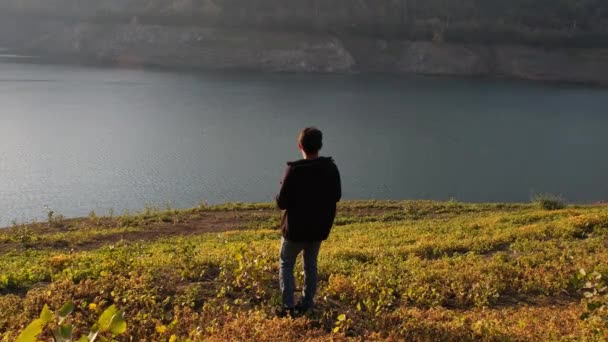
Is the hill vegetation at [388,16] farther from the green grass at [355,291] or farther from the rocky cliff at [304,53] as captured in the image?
the green grass at [355,291]

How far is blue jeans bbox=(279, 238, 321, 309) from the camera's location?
15.9ft

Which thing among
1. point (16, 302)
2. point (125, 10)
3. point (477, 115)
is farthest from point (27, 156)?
point (125, 10)

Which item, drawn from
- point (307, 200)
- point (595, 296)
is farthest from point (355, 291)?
point (595, 296)

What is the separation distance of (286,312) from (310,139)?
1.67 m

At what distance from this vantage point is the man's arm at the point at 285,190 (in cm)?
455

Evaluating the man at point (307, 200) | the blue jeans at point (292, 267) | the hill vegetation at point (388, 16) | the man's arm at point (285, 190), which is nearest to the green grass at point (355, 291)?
the blue jeans at point (292, 267)

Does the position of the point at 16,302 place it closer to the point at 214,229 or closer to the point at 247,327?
the point at 247,327

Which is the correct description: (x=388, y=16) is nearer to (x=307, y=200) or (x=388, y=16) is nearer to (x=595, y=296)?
(x=307, y=200)

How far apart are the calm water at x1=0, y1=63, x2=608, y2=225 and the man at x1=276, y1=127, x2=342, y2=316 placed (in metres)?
16.3

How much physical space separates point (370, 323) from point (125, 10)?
288ft

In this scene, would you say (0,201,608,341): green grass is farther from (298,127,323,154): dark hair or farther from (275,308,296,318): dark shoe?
(298,127,323,154): dark hair

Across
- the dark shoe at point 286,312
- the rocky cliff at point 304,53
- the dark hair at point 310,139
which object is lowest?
the dark shoe at point 286,312

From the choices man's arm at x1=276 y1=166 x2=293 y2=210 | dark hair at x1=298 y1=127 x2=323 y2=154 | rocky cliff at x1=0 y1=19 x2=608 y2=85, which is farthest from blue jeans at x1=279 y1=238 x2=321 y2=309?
rocky cliff at x1=0 y1=19 x2=608 y2=85

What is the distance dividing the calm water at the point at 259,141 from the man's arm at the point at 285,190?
16.5m
